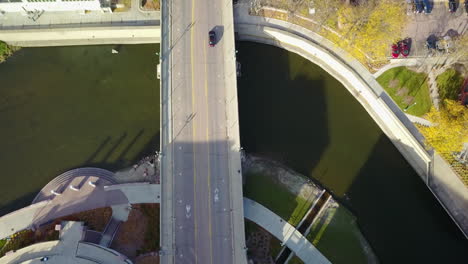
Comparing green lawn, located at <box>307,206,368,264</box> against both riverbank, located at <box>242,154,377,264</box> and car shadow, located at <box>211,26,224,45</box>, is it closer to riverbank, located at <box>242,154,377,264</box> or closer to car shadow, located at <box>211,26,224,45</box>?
riverbank, located at <box>242,154,377,264</box>

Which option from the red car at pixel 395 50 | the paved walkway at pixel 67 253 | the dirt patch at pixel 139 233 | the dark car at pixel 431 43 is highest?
the dark car at pixel 431 43

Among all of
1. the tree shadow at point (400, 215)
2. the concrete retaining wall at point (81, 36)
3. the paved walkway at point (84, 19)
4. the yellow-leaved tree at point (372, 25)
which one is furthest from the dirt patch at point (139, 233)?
the yellow-leaved tree at point (372, 25)

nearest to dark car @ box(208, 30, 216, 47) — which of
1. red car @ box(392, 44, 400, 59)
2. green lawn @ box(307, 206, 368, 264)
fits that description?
red car @ box(392, 44, 400, 59)

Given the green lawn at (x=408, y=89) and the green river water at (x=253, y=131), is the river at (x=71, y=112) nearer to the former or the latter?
the green river water at (x=253, y=131)

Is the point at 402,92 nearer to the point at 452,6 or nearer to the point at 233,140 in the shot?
the point at 452,6

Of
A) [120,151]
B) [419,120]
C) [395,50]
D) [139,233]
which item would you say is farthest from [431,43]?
[139,233]
